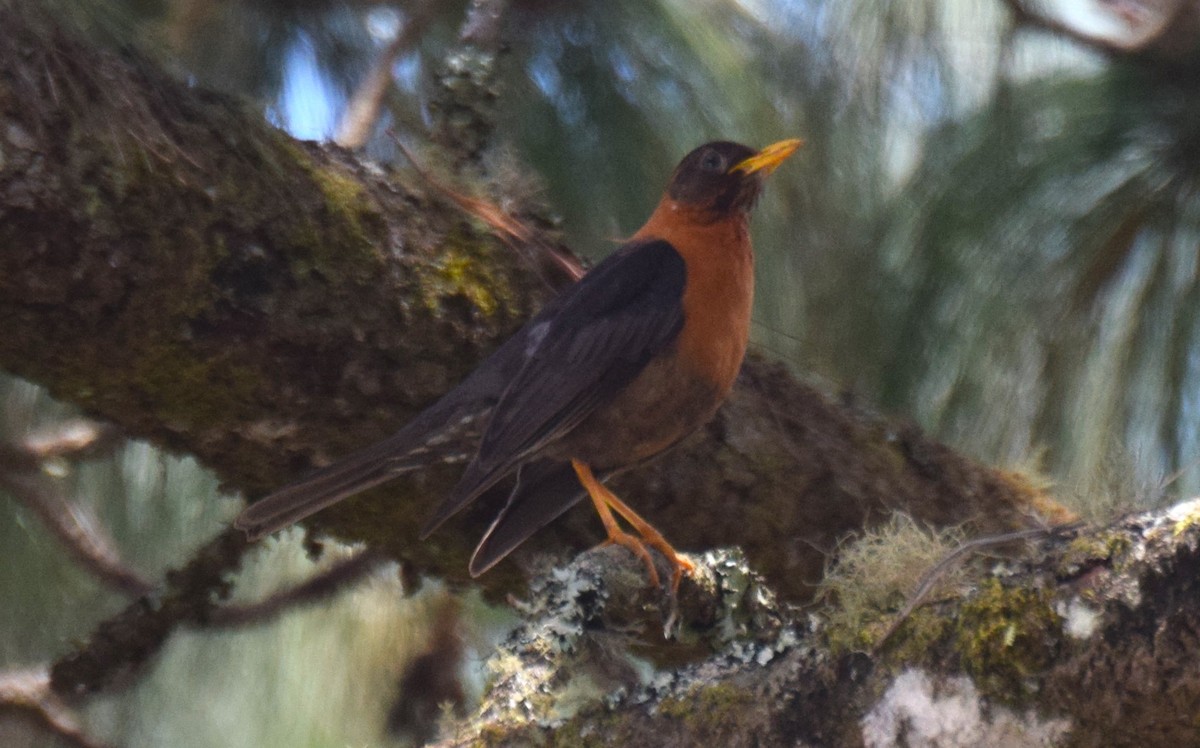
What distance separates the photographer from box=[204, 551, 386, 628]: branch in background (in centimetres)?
337

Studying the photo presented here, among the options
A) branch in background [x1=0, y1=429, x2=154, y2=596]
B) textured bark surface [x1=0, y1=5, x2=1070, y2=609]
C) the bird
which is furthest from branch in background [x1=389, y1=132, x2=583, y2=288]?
branch in background [x1=0, y1=429, x2=154, y2=596]

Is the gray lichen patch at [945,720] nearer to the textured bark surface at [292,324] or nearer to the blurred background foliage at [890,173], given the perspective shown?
the textured bark surface at [292,324]

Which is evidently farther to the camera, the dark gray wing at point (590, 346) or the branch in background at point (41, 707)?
the branch in background at point (41, 707)

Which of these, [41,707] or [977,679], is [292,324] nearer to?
[41,707]

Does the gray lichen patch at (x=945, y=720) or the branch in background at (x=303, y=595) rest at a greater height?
the branch in background at (x=303, y=595)

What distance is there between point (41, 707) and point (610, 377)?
64.5 inches

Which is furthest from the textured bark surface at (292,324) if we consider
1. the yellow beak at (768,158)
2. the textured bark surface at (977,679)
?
the textured bark surface at (977,679)

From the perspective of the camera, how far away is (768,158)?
9.37ft

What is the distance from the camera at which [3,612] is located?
11.4 feet

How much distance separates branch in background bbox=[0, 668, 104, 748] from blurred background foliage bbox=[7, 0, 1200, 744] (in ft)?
0.97

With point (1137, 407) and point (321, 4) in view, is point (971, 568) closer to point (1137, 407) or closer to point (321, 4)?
point (1137, 407)

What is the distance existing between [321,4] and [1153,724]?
8.91 ft

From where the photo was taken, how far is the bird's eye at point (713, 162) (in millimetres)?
2961

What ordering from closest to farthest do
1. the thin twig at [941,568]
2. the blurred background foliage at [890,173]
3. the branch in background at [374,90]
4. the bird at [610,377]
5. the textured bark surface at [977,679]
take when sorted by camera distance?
→ the textured bark surface at [977,679] → the thin twig at [941,568] → the bird at [610,377] → the blurred background foliage at [890,173] → the branch in background at [374,90]
